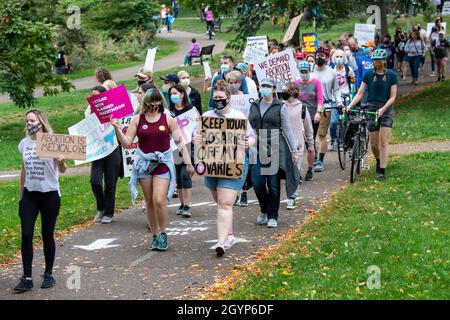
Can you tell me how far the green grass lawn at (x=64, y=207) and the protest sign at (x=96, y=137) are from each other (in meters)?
1.03

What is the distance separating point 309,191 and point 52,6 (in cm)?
2848

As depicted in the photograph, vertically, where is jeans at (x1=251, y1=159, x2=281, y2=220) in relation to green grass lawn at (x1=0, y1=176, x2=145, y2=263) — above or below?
above

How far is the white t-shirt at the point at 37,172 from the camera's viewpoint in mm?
9656

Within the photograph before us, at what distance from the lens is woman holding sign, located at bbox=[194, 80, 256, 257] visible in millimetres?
10820

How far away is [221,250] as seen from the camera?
1071cm

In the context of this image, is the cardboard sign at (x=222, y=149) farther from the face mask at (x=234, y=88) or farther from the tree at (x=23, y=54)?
the tree at (x=23, y=54)

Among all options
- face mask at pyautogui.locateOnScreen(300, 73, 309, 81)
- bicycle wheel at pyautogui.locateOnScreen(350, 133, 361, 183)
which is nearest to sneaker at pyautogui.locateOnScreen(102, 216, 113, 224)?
bicycle wheel at pyautogui.locateOnScreen(350, 133, 361, 183)

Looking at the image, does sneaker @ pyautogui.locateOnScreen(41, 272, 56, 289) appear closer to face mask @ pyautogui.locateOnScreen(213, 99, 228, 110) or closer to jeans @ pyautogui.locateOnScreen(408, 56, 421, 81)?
face mask @ pyautogui.locateOnScreen(213, 99, 228, 110)

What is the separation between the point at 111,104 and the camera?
12438 mm

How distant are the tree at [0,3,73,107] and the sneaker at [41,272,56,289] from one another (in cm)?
1632

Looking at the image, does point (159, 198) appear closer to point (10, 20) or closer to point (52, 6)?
point (10, 20)

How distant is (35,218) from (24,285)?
2.16 ft

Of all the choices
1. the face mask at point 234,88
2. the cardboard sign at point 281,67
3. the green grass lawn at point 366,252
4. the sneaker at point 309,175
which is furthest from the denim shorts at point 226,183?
the cardboard sign at point 281,67

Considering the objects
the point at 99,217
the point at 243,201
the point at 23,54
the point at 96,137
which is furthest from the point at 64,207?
the point at 23,54
